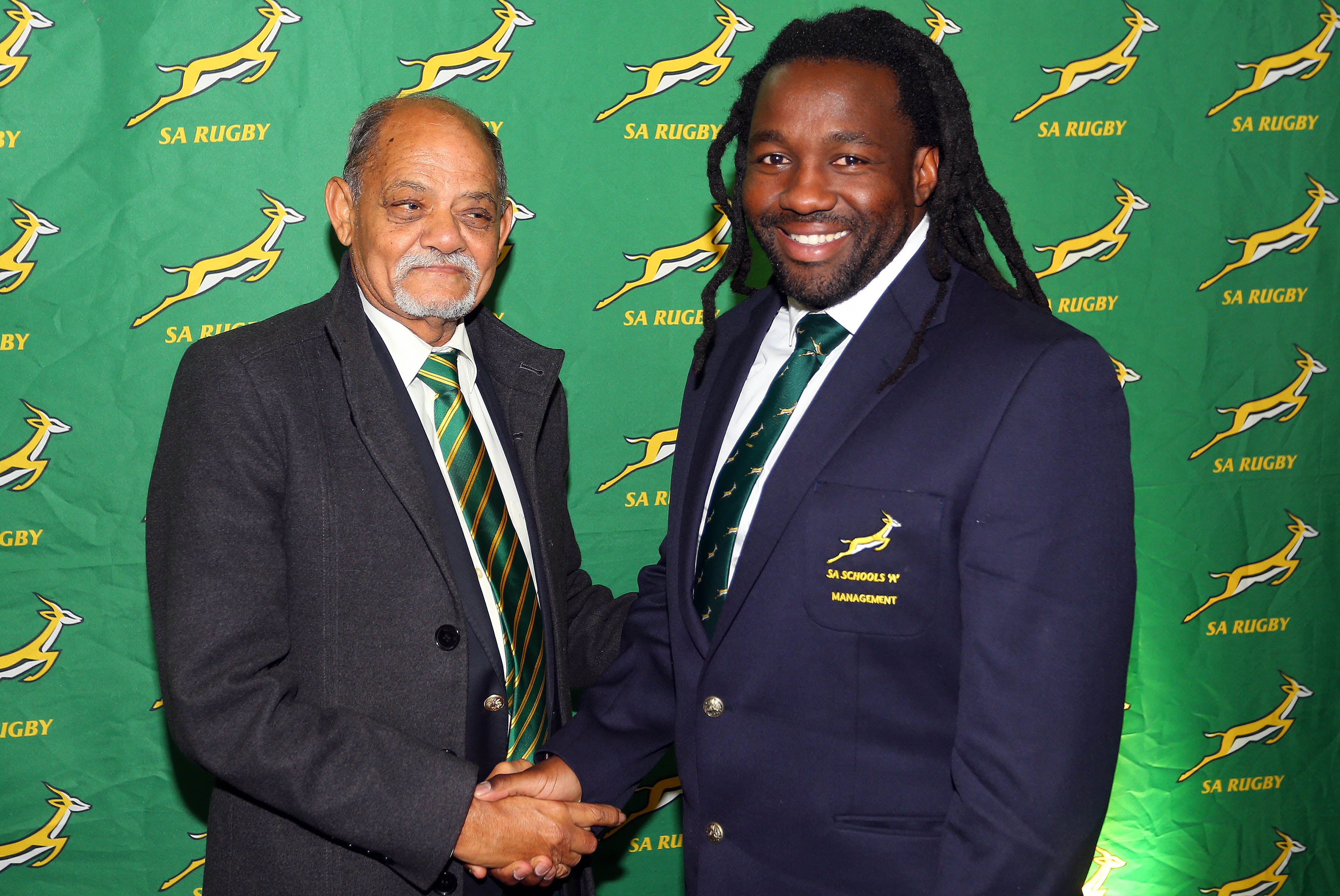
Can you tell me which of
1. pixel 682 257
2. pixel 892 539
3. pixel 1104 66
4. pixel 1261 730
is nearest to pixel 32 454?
pixel 682 257

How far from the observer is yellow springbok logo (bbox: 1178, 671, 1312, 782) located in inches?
109

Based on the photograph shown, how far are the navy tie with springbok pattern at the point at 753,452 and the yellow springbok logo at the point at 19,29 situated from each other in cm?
180

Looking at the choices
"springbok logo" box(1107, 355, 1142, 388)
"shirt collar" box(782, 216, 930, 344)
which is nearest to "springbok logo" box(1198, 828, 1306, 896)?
"springbok logo" box(1107, 355, 1142, 388)

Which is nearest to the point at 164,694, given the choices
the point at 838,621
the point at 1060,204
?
the point at 838,621

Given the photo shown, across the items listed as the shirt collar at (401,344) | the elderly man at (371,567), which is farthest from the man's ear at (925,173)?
the shirt collar at (401,344)

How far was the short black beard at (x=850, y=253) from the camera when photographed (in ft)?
4.80

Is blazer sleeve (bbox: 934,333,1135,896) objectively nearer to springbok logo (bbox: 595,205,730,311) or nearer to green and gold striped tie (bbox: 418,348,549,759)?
green and gold striped tie (bbox: 418,348,549,759)

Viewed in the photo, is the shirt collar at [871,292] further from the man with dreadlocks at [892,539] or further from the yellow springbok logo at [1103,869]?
the yellow springbok logo at [1103,869]

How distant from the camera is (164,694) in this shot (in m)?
1.55

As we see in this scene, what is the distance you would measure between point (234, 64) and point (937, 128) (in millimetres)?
1588

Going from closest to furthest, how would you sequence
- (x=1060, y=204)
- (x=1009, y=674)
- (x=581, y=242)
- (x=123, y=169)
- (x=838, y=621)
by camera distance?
(x=1009, y=674) → (x=838, y=621) → (x=123, y=169) → (x=581, y=242) → (x=1060, y=204)

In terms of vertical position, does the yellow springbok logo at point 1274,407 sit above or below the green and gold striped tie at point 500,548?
above

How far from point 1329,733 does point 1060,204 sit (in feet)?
5.70

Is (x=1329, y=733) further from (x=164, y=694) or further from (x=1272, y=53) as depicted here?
(x=164, y=694)
